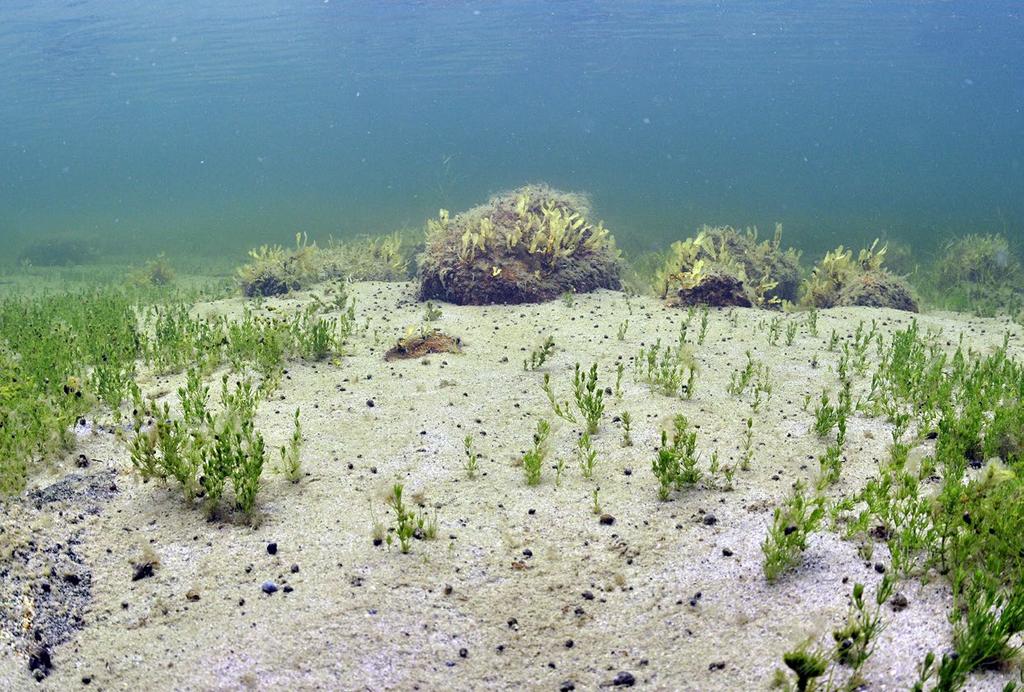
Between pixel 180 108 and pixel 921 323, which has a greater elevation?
pixel 180 108

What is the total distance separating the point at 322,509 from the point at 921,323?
1086 cm

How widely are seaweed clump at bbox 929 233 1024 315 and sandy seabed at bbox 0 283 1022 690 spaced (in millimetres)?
13785

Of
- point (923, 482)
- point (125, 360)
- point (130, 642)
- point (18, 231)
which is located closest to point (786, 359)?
point (923, 482)

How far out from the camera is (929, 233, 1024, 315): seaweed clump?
57.1ft

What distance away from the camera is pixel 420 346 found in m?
9.56

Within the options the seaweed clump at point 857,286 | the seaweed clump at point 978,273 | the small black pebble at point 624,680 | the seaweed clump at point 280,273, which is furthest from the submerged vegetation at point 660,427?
the seaweed clump at point 978,273

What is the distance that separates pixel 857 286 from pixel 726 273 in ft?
11.5

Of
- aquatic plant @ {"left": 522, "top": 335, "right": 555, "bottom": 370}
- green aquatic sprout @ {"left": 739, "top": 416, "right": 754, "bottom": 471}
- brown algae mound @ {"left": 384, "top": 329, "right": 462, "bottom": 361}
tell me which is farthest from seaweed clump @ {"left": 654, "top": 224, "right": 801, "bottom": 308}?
green aquatic sprout @ {"left": 739, "top": 416, "right": 754, "bottom": 471}

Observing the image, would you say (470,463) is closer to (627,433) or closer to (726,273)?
(627,433)

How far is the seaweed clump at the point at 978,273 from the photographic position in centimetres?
1741

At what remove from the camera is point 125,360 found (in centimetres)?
846

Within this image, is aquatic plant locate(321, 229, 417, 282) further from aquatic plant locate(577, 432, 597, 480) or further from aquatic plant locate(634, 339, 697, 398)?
aquatic plant locate(577, 432, 597, 480)

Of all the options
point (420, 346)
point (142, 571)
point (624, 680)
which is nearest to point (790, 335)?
point (420, 346)

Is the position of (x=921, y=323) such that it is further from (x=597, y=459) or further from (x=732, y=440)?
(x=597, y=459)
